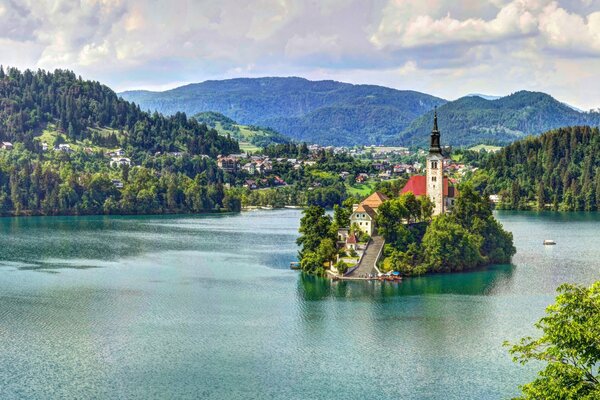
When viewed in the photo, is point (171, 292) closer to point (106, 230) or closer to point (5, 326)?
point (5, 326)

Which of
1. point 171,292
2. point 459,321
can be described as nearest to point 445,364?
point 459,321

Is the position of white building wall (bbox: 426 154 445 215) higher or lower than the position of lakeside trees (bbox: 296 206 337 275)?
higher

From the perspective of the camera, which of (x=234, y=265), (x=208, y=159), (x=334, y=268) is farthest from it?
(x=208, y=159)

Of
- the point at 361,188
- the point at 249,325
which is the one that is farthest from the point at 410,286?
the point at 361,188

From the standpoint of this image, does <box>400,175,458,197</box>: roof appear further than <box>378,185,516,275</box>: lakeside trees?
Yes

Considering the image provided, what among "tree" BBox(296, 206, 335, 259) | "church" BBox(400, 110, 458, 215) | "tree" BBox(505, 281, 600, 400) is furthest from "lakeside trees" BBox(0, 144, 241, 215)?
"tree" BBox(505, 281, 600, 400)

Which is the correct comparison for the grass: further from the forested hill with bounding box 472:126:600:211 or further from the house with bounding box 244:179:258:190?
the forested hill with bounding box 472:126:600:211

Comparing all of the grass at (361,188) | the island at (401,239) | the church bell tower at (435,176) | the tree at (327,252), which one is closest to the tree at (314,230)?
the island at (401,239)
